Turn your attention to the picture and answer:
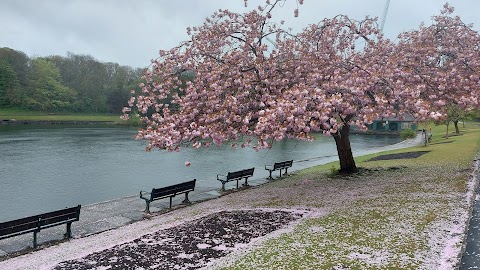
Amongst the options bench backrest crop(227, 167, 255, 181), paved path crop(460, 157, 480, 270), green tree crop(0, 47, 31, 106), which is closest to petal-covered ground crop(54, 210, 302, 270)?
paved path crop(460, 157, 480, 270)

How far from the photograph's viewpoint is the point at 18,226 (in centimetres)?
1260

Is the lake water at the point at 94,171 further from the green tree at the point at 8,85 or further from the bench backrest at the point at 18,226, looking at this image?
the green tree at the point at 8,85

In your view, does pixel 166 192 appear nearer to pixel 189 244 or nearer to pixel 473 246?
pixel 189 244

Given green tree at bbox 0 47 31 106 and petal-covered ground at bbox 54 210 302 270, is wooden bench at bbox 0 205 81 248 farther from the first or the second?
green tree at bbox 0 47 31 106

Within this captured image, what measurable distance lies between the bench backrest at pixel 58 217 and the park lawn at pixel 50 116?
108 m

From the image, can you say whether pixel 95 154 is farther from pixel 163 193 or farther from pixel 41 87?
pixel 41 87

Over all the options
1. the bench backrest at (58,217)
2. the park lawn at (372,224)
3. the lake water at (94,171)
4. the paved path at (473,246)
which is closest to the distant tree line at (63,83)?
the lake water at (94,171)

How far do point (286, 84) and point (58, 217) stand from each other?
1018cm

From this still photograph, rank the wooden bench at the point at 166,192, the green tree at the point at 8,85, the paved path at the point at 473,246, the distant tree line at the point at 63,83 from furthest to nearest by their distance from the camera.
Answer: the distant tree line at the point at 63,83
the green tree at the point at 8,85
the wooden bench at the point at 166,192
the paved path at the point at 473,246

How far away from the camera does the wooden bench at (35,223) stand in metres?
12.4

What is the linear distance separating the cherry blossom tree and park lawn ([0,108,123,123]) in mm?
103959

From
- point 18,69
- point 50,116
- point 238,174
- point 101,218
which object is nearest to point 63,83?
point 18,69

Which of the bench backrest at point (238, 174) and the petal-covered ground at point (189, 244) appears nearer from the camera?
the petal-covered ground at point (189, 244)

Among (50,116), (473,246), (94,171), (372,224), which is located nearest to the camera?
(473,246)
